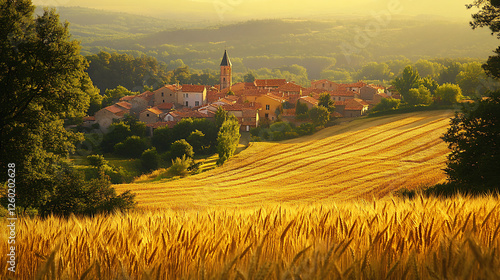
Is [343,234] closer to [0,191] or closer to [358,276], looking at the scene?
[358,276]

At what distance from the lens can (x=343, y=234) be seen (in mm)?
3225

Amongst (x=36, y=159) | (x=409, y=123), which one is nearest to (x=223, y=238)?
(x=36, y=159)

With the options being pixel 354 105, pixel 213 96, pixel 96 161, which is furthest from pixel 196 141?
pixel 213 96

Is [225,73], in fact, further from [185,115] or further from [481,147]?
[481,147]

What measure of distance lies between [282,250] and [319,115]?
187 ft

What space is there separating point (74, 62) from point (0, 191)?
5329 millimetres

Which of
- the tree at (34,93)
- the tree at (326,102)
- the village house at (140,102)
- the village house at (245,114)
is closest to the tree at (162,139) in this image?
the village house at (245,114)

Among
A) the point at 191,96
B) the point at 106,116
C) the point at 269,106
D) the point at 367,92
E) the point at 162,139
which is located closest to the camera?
the point at 162,139

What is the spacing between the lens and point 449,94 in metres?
61.3

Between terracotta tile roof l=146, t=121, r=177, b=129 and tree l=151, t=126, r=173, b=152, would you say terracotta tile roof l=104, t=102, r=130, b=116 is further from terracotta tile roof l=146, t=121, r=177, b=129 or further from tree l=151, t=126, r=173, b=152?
tree l=151, t=126, r=173, b=152

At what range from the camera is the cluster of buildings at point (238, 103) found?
65.3 metres

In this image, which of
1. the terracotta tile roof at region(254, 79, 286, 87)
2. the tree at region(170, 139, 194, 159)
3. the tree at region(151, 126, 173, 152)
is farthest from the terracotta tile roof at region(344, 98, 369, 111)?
the tree at region(170, 139, 194, 159)

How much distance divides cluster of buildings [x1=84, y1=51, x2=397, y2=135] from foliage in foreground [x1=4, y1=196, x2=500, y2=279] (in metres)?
58.8

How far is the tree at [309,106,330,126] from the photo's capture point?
58.8m
